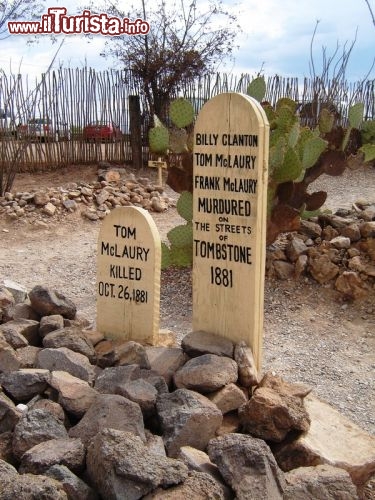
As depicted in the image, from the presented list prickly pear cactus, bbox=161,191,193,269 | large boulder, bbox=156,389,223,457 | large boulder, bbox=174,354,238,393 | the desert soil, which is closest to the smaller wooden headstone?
large boulder, bbox=174,354,238,393

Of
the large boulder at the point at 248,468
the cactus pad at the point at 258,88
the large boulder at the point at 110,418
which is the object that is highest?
the cactus pad at the point at 258,88

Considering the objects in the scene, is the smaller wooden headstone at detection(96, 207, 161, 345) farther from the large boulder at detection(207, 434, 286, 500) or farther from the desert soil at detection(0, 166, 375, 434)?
the large boulder at detection(207, 434, 286, 500)

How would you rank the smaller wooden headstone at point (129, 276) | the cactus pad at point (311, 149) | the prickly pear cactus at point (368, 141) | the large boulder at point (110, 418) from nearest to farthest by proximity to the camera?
the large boulder at point (110, 418), the smaller wooden headstone at point (129, 276), the cactus pad at point (311, 149), the prickly pear cactus at point (368, 141)

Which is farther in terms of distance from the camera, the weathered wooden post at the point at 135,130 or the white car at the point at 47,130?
the weathered wooden post at the point at 135,130

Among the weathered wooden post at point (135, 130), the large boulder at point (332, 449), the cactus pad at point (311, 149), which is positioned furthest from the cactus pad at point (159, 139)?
the weathered wooden post at point (135, 130)

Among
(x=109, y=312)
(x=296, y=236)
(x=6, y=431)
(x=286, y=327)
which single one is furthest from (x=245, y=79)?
(x=6, y=431)

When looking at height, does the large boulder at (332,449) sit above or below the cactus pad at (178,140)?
below

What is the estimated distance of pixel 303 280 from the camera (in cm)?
572

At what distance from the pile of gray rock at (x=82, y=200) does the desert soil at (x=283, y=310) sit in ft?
0.56

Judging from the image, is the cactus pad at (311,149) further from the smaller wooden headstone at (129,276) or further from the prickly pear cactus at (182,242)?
the smaller wooden headstone at (129,276)

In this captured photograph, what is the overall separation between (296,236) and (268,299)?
78cm

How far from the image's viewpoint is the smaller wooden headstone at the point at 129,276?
354 centimetres

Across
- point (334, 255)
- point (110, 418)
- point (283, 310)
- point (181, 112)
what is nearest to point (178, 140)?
point (181, 112)

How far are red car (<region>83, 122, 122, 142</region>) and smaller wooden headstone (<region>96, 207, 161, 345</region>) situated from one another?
30.6 feet
